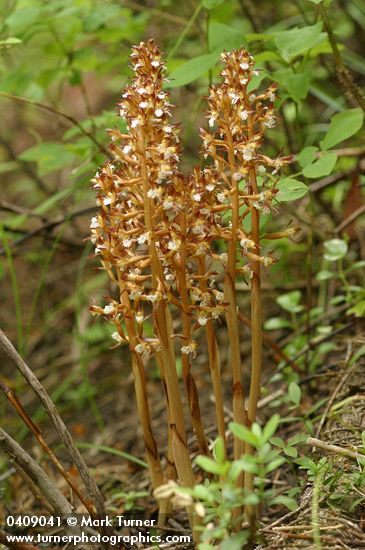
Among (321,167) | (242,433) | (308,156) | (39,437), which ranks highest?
(308,156)

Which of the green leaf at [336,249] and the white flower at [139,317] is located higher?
the green leaf at [336,249]

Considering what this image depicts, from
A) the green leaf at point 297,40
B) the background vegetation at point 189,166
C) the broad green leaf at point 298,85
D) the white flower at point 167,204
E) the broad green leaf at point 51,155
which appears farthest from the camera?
the broad green leaf at point 51,155

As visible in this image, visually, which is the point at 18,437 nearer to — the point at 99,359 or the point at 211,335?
the point at 99,359

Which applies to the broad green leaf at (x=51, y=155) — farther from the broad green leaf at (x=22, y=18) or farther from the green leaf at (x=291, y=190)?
the green leaf at (x=291, y=190)

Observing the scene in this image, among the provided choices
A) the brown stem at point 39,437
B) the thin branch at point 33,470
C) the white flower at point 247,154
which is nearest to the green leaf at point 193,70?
the white flower at point 247,154

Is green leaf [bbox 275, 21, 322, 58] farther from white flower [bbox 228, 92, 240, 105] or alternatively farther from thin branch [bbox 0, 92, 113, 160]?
thin branch [bbox 0, 92, 113, 160]

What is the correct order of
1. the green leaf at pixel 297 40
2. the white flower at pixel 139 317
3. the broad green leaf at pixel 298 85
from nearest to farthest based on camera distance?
the white flower at pixel 139 317
the green leaf at pixel 297 40
the broad green leaf at pixel 298 85

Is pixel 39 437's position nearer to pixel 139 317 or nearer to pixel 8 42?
pixel 139 317

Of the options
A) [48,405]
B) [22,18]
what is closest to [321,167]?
[48,405]
